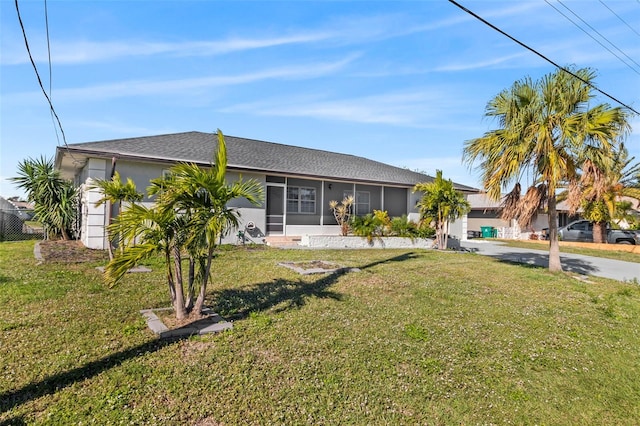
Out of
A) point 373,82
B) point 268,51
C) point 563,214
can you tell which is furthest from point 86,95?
point 563,214

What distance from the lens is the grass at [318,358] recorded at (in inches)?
124

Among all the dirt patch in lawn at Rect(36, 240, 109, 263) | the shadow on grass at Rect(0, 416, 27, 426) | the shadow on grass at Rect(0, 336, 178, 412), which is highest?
the dirt patch in lawn at Rect(36, 240, 109, 263)

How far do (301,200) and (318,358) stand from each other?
1387 centimetres

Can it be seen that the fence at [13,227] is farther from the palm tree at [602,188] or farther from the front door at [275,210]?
the palm tree at [602,188]

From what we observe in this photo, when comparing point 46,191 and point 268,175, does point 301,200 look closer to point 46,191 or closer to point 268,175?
point 268,175

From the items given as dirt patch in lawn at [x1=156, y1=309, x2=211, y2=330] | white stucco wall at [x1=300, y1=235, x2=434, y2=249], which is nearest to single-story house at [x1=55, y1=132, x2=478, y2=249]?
white stucco wall at [x1=300, y1=235, x2=434, y2=249]

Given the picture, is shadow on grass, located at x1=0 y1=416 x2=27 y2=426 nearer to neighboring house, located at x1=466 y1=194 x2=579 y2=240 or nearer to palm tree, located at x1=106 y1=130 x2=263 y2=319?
palm tree, located at x1=106 y1=130 x2=263 y2=319

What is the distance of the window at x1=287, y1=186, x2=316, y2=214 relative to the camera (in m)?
17.5

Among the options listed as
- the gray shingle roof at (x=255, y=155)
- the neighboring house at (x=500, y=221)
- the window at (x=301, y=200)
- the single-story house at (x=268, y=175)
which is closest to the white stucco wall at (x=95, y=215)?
the single-story house at (x=268, y=175)

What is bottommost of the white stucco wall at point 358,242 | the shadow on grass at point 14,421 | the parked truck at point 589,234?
the shadow on grass at point 14,421

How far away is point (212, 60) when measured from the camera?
11.6 meters

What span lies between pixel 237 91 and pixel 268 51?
3.65 m

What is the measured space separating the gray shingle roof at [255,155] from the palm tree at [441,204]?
8.11ft

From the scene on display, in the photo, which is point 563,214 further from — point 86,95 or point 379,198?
point 86,95
